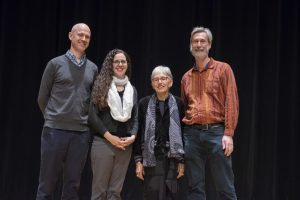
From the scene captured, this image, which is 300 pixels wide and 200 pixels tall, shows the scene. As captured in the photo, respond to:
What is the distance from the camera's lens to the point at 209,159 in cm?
280

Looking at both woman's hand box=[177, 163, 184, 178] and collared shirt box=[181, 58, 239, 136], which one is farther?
woman's hand box=[177, 163, 184, 178]

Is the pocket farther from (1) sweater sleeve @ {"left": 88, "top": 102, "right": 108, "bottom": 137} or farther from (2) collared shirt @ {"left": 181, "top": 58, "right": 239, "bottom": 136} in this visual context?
(1) sweater sleeve @ {"left": 88, "top": 102, "right": 108, "bottom": 137}

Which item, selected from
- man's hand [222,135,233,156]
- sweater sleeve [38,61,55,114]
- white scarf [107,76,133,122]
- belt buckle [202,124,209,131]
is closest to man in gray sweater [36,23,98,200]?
sweater sleeve [38,61,55,114]

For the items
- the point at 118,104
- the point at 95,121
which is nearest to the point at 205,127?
the point at 118,104

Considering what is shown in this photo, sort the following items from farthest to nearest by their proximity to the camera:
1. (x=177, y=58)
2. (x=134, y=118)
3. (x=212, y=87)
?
(x=177, y=58), (x=134, y=118), (x=212, y=87)

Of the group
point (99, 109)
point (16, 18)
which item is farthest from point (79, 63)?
point (16, 18)

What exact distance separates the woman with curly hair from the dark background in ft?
5.78

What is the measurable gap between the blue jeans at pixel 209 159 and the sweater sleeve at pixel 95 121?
0.61 metres

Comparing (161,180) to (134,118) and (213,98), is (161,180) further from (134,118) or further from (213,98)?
(213,98)

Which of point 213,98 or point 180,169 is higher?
point 213,98

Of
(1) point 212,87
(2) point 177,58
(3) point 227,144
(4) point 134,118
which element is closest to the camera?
(3) point 227,144

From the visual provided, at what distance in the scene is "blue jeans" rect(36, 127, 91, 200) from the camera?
2.78 meters

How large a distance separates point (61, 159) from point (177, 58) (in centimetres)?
228

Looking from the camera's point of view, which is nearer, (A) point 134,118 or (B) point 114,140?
(B) point 114,140
